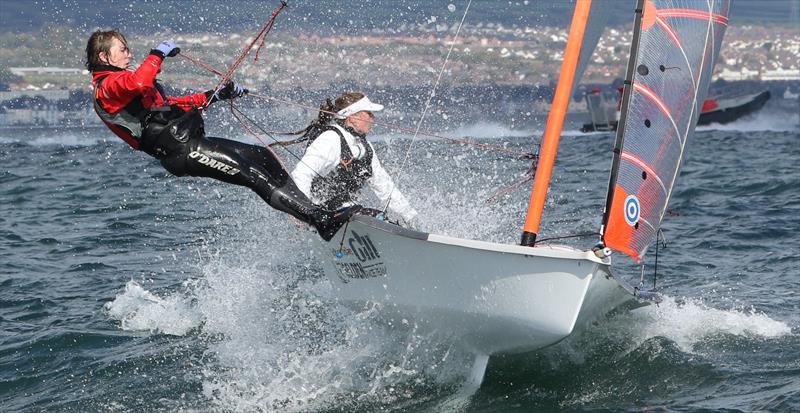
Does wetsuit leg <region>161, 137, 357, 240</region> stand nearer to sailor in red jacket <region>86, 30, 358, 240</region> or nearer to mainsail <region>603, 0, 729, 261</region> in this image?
sailor in red jacket <region>86, 30, 358, 240</region>

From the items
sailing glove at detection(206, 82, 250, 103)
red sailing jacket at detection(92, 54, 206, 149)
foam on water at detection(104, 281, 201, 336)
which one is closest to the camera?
red sailing jacket at detection(92, 54, 206, 149)

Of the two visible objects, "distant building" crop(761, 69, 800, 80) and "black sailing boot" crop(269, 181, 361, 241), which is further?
"distant building" crop(761, 69, 800, 80)

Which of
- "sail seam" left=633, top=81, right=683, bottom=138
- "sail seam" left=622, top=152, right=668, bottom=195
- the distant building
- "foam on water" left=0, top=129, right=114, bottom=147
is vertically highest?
the distant building

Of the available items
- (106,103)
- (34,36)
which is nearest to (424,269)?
(106,103)

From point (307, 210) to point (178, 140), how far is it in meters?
0.80

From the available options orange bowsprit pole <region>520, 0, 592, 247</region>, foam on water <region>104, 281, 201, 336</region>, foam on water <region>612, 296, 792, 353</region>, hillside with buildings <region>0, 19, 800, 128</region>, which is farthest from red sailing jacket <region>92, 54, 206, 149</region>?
hillside with buildings <region>0, 19, 800, 128</region>

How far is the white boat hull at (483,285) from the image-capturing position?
4844 millimetres

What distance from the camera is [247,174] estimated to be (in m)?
5.60

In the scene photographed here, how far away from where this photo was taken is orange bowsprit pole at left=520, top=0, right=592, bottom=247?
5.17 meters

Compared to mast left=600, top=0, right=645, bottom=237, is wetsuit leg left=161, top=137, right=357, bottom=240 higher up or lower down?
lower down

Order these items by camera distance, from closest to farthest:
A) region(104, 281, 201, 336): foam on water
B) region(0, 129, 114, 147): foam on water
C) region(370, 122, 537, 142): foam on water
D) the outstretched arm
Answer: the outstretched arm < region(104, 281, 201, 336): foam on water < region(0, 129, 114, 147): foam on water < region(370, 122, 537, 142): foam on water

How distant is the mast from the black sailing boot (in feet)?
4.36

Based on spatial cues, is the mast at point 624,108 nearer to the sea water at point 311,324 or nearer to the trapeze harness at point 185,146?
the sea water at point 311,324

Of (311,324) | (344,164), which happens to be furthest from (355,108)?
(311,324)
